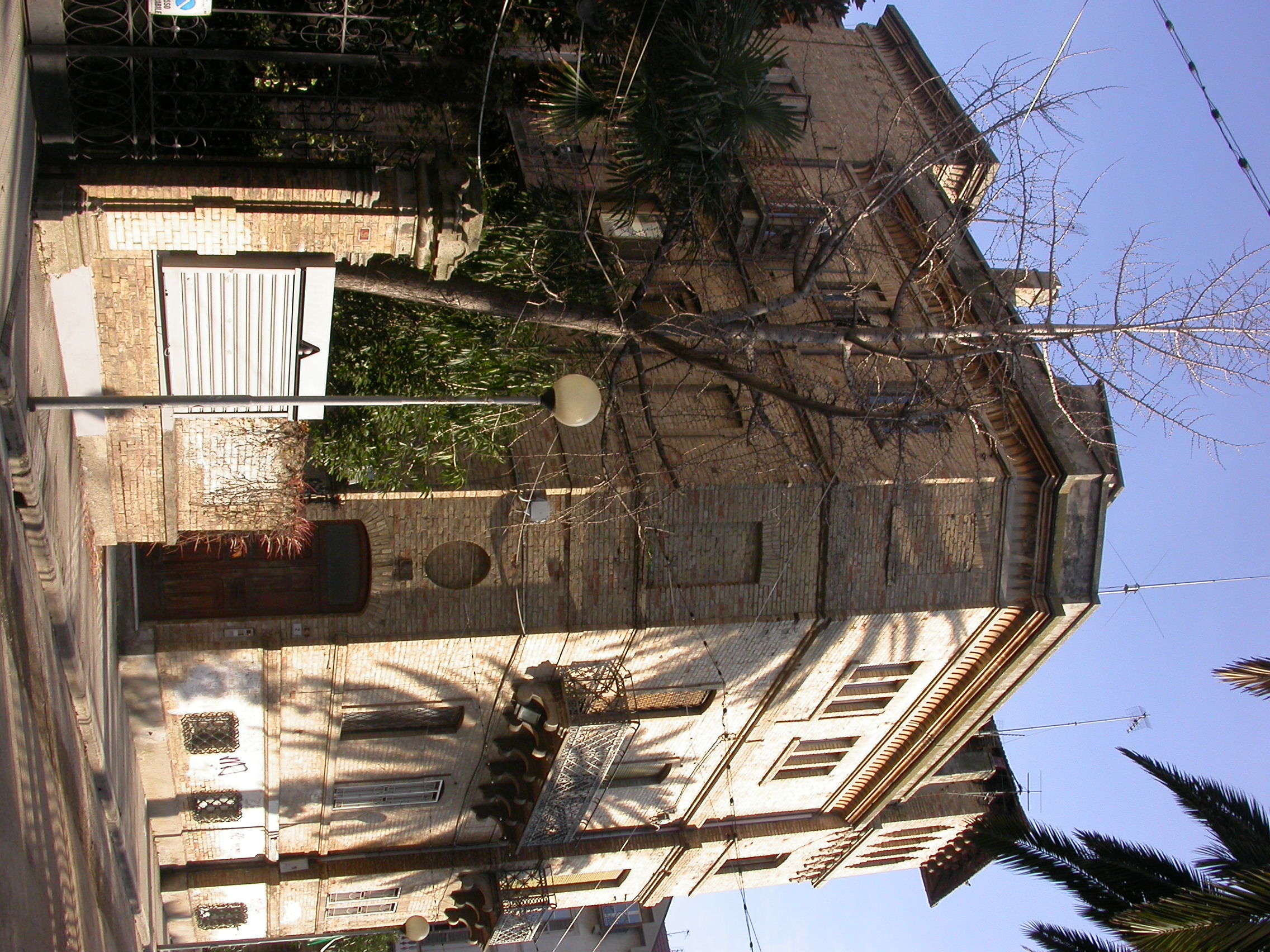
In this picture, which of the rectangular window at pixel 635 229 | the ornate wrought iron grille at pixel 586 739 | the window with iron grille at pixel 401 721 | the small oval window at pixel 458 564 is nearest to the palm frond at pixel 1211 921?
the ornate wrought iron grille at pixel 586 739

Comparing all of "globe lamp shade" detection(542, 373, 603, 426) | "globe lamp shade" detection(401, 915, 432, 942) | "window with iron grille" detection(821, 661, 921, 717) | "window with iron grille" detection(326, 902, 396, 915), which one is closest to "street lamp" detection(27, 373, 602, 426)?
"globe lamp shade" detection(542, 373, 603, 426)

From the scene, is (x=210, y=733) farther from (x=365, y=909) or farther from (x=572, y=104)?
(x=572, y=104)

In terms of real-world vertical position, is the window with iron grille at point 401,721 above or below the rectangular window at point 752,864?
above

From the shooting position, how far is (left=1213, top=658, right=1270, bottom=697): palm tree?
8.90 m

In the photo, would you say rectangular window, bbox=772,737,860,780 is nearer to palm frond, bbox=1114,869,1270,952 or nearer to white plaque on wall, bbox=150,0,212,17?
palm frond, bbox=1114,869,1270,952

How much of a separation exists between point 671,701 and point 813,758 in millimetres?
4233

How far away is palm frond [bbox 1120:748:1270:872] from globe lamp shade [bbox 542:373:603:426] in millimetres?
6874

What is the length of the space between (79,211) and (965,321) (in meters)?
10.6

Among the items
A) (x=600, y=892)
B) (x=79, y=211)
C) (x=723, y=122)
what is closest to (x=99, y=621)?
(x=79, y=211)

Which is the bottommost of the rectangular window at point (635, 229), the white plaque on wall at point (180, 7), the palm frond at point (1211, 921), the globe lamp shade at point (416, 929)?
the palm frond at point (1211, 921)

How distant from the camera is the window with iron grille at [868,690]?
14484 millimetres

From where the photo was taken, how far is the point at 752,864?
63.5ft

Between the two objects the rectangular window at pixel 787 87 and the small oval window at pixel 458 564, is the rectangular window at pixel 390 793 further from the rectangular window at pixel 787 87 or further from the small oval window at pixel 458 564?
the rectangular window at pixel 787 87

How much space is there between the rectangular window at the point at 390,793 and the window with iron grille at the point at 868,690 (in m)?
5.88
